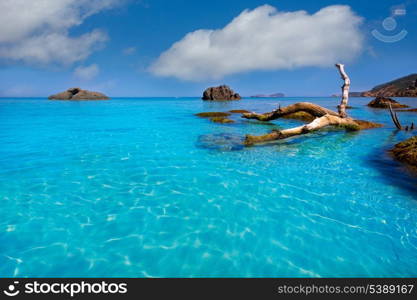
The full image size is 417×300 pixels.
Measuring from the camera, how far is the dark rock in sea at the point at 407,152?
10.8 meters

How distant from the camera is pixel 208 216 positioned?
6.88 meters

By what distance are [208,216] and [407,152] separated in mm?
10742

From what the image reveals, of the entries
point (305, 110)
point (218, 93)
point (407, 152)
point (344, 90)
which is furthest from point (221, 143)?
point (218, 93)

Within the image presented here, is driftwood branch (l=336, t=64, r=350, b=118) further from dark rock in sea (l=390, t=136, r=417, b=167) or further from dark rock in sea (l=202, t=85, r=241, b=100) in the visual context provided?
dark rock in sea (l=202, t=85, r=241, b=100)

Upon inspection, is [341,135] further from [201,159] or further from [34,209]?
[34,209]

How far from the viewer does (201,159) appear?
1231 centimetres

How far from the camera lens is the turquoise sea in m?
5.06

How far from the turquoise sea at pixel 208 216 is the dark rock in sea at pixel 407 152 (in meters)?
0.51

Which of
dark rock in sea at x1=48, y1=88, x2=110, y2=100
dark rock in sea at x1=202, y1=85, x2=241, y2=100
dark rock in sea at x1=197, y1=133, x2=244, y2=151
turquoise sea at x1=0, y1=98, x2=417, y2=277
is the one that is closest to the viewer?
turquoise sea at x1=0, y1=98, x2=417, y2=277

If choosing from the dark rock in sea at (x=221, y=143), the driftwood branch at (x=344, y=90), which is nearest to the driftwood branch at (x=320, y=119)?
the driftwood branch at (x=344, y=90)

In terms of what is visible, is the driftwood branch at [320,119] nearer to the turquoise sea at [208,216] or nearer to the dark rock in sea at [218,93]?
the turquoise sea at [208,216]

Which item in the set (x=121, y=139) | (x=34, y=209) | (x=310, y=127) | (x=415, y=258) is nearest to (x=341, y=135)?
(x=310, y=127)

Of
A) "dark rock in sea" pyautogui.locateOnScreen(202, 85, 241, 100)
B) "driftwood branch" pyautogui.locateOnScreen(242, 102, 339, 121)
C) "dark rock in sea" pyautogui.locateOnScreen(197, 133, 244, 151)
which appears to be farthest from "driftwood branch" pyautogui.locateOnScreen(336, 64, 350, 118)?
"dark rock in sea" pyautogui.locateOnScreen(202, 85, 241, 100)

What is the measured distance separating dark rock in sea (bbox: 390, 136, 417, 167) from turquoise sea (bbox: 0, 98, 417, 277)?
20.2 inches
